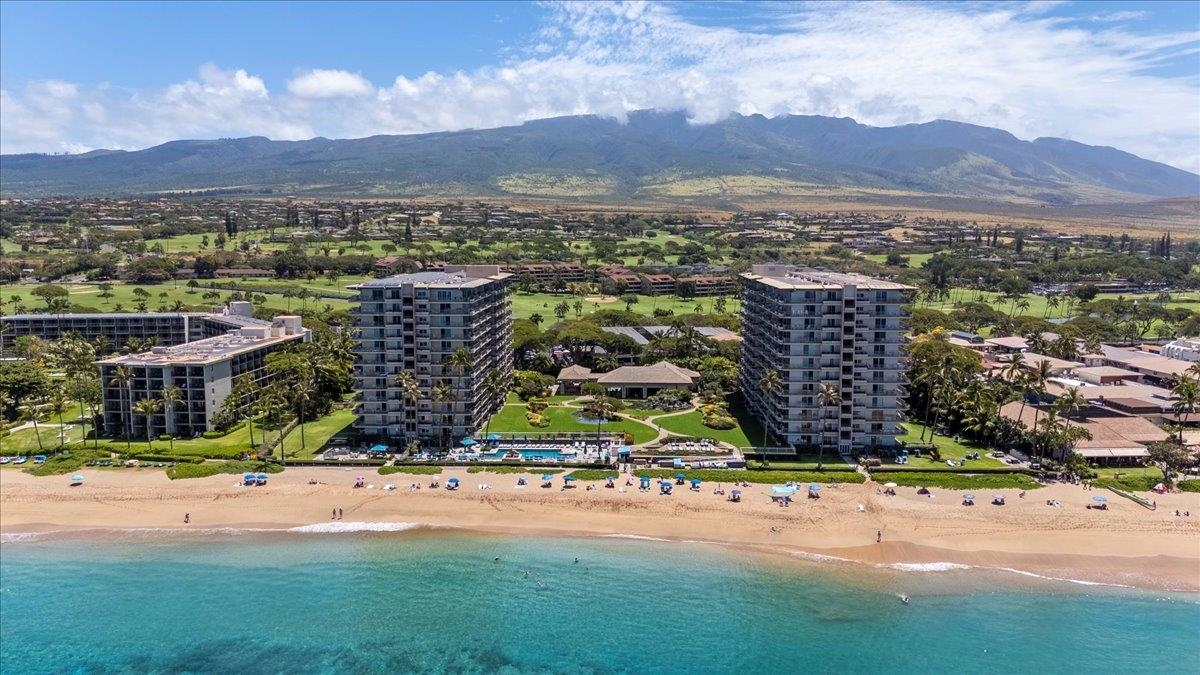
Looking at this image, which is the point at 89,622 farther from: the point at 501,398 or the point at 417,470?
the point at 501,398

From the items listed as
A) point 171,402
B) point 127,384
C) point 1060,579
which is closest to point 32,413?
point 127,384

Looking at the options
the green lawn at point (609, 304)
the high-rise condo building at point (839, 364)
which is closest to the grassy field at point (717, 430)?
the high-rise condo building at point (839, 364)

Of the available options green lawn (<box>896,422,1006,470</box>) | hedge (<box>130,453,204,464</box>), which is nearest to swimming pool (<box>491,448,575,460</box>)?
hedge (<box>130,453,204,464</box>)

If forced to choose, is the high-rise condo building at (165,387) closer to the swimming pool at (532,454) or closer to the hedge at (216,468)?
the hedge at (216,468)

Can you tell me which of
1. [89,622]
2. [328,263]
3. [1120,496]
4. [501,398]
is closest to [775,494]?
[1120,496]

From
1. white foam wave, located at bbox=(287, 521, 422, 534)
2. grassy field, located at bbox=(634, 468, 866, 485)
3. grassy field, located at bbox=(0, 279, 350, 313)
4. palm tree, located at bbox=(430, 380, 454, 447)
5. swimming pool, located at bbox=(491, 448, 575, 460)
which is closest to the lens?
white foam wave, located at bbox=(287, 521, 422, 534)

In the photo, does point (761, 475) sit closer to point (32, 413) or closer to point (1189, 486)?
point (1189, 486)

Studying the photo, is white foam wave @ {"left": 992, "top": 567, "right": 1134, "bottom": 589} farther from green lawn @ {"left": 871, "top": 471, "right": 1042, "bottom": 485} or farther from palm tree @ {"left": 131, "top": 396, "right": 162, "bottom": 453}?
palm tree @ {"left": 131, "top": 396, "right": 162, "bottom": 453}
